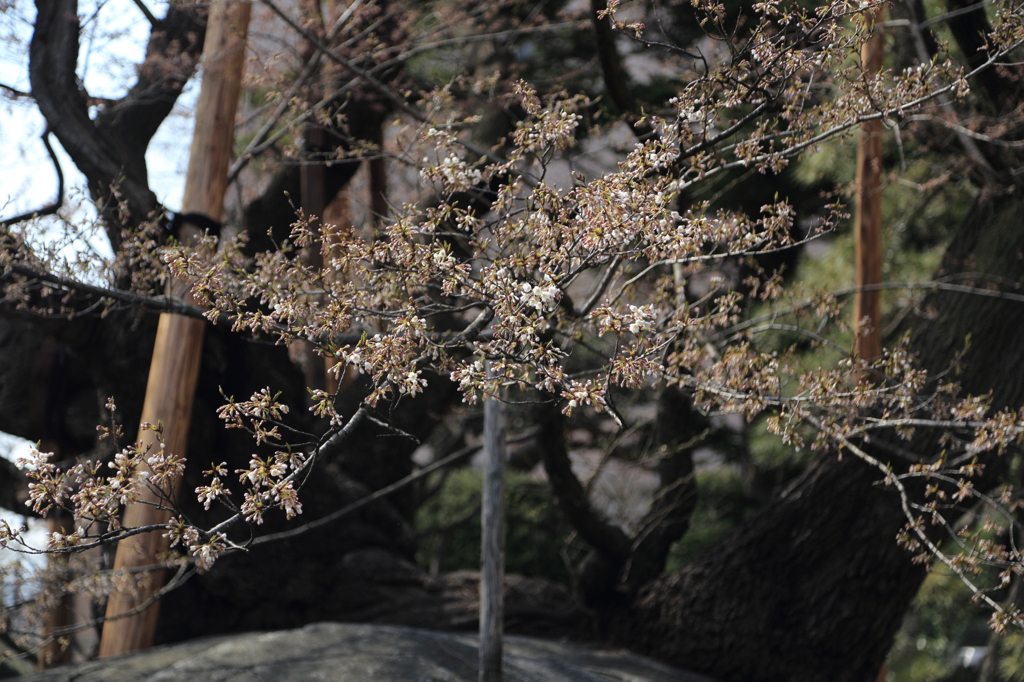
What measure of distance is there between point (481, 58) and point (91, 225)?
3305 mm

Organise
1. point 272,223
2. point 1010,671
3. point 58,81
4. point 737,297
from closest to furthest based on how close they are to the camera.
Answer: point 737,297, point 58,81, point 272,223, point 1010,671

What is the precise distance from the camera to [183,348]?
4.21 m

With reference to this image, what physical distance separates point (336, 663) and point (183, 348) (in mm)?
1729

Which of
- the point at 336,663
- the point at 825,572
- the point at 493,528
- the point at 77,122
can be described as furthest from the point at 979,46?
the point at 77,122

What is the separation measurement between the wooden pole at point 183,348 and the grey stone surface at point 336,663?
31cm

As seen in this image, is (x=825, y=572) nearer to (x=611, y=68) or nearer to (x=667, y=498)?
(x=667, y=498)

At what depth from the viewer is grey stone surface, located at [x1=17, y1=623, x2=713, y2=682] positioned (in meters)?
3.44

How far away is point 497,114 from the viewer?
5.30 m

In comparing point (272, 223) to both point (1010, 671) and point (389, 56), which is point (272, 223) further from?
point (1010, 671)

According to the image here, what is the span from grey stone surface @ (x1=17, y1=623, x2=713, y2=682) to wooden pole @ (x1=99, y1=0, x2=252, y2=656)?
314 mm

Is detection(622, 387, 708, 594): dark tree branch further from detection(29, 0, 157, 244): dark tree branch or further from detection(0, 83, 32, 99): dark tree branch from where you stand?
detection(0, 83, 32, 99): dark tree branch

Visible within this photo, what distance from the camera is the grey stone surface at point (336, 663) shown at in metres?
3.44

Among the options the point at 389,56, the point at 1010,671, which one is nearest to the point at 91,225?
the point at 389,56

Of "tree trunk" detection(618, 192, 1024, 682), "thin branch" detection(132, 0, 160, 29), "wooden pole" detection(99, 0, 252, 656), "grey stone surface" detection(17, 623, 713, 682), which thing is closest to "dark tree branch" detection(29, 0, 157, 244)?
"wooden pole" detection(99, 0, 252, 656)
